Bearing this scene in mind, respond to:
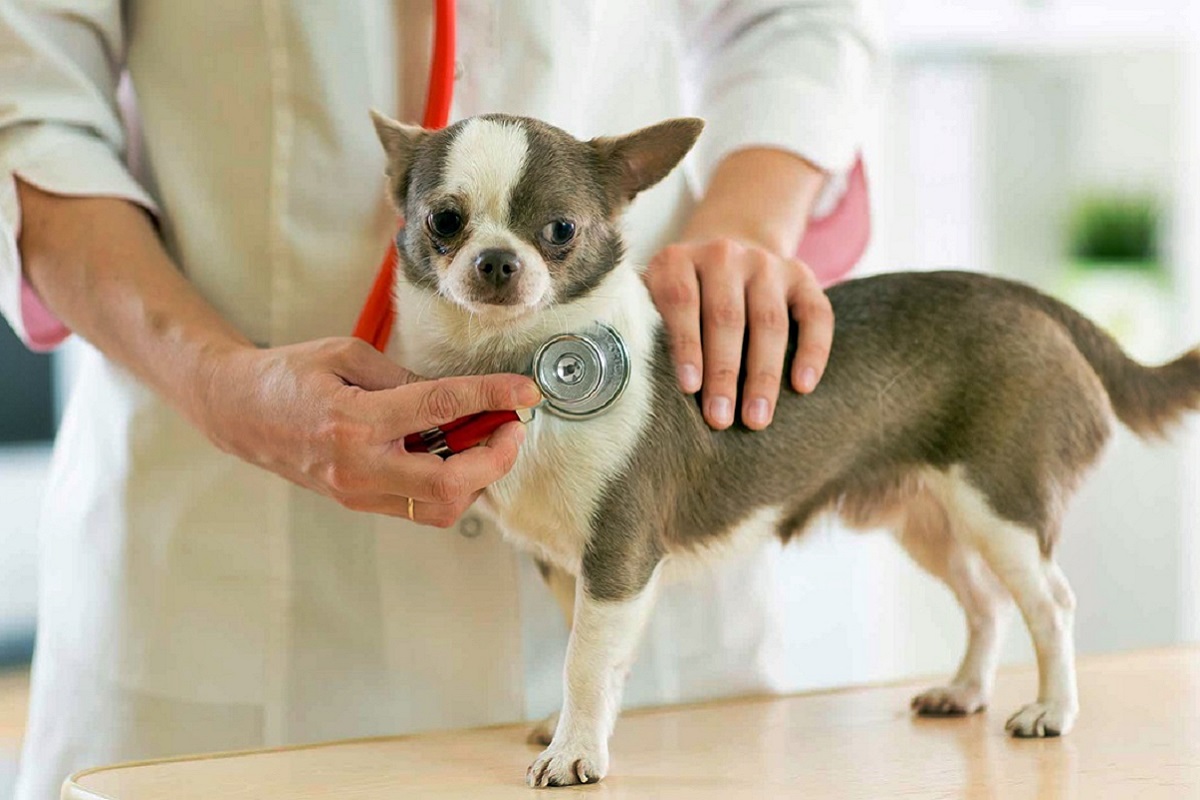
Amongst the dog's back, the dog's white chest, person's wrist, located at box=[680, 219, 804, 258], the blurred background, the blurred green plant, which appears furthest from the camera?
the blurred green plant

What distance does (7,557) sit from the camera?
95.1 inches

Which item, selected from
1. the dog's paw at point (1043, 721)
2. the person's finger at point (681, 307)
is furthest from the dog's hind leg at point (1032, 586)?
the person's finger at point (681, 307)

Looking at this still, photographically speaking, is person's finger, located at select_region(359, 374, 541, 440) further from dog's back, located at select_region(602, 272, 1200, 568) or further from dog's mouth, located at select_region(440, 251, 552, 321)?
dog's back, located at select_region(602, 272, 1200, 568)

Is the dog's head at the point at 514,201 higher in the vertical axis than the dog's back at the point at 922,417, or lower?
higher

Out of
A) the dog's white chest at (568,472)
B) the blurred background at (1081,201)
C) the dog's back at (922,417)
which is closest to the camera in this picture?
the dog's white chest at (568,472)

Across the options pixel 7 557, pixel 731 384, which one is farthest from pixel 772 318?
pixel 7 557

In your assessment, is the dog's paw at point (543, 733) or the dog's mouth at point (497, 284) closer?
the dog's mouth at point (497, 284)

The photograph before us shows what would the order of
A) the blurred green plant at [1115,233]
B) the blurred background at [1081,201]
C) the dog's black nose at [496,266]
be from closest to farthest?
the dog's black nose at [496,266] → the blurred background at [1081,201] → the blurred green plant at [1115,233]

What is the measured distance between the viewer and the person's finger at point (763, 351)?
1.09 metres

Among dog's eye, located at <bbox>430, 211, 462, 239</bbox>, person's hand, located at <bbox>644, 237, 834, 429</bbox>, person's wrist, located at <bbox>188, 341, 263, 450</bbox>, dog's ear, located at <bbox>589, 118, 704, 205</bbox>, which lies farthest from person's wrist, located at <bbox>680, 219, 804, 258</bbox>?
person's wrist, located at <bbox>188, 341, 263, 450</bbox>

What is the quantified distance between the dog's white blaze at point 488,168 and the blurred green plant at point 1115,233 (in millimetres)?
2266

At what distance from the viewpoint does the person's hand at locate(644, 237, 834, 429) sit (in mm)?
1085

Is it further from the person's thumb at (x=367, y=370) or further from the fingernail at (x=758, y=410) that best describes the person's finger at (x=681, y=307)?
the person's thumb at (x=367, y=370)

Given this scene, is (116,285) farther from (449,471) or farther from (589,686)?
(589,686)
